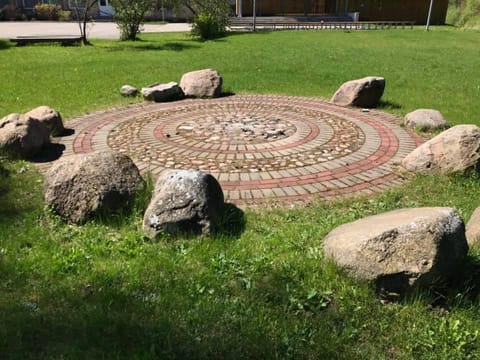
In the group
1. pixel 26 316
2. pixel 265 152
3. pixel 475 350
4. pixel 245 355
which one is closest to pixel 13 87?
pixel 265 152

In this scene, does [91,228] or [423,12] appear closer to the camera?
[91,228]

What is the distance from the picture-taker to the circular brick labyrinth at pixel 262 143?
5.11 metres

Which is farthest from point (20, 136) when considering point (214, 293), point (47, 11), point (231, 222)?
point (47, 11)

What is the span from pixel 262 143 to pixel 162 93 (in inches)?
141

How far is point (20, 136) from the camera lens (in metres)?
5.62

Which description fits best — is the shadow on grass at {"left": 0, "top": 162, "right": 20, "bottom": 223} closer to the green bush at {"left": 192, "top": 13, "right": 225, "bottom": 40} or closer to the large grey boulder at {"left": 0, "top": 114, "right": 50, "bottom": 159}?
the large grey boulder at {"left": 0, "top": 114, "right": 50, "bottom": 159}

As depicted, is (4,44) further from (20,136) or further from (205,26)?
(20,136)

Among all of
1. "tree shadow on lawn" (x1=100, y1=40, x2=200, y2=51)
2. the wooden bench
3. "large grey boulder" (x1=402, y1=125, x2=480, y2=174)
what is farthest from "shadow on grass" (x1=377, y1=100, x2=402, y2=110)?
the wooden bench

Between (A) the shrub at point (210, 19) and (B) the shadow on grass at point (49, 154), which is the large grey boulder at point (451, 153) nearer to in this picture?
(B) the shadow on grass at point (49, 154)

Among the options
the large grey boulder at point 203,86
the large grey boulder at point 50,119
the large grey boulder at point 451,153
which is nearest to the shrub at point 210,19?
the large grey boulder at point 203,86

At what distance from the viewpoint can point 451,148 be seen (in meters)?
5.16

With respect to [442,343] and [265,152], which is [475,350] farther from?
[265,152]

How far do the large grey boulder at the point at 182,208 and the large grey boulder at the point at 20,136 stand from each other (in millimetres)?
2792

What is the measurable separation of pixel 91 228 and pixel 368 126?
5.09m
